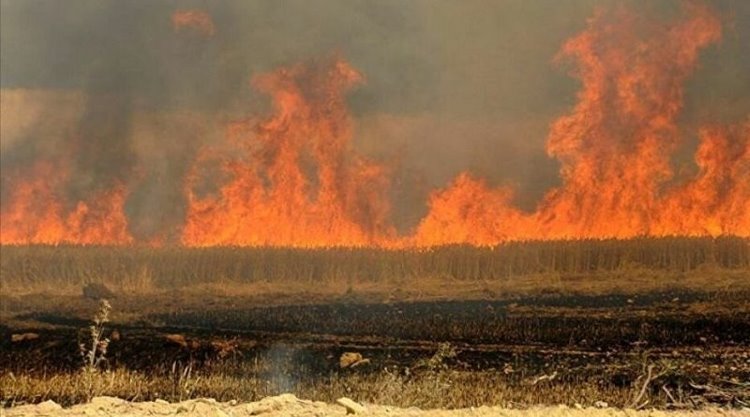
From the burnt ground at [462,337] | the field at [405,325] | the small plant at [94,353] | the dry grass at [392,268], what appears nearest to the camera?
the small plant at [94,353]

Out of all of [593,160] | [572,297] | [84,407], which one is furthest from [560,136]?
[84,407]

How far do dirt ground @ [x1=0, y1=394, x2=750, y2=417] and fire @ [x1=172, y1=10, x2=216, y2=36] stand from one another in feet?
23.8

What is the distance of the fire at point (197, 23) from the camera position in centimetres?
1503

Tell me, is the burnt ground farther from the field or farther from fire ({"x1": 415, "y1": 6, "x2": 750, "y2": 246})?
fire ({"x1": 415, "y1": 6, "x2": 750, "y2": 246})

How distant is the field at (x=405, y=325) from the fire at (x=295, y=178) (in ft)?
1.97

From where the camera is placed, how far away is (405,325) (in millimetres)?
12031

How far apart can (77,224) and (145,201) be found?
1373 mm

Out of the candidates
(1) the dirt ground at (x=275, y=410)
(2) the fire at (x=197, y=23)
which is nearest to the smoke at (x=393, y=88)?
(2) the fire at (x=197, y=23)

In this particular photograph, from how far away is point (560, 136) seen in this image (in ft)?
42.8

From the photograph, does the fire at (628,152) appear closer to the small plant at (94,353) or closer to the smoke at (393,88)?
the smoke at (393,88)

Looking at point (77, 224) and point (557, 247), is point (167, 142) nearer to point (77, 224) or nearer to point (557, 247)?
point (77, 224)

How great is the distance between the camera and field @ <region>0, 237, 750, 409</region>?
1076 cm

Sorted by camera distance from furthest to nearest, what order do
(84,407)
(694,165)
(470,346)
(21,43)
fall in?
(21,43) < (694,165) < (470,346) < (84,407)

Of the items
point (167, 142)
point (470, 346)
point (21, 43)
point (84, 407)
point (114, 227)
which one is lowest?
point (84, 407)
